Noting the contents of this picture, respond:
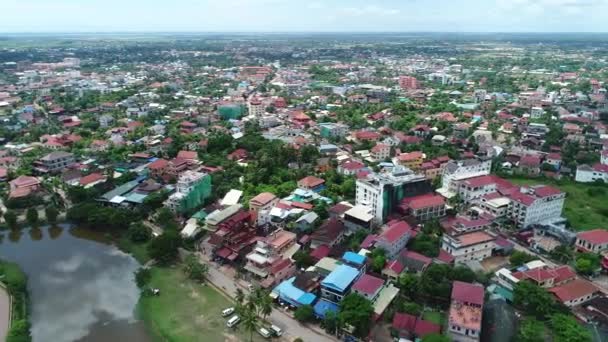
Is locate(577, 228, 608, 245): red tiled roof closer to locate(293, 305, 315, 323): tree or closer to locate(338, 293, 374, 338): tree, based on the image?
locate(338, 293, 374, 338): tree

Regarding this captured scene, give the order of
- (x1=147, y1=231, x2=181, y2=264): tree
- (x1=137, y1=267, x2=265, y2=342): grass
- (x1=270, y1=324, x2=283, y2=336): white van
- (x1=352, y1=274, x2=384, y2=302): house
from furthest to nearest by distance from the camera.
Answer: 1. (x1=147, y1=231, x2=181, y2=264): tree
2. (x1=352, y1=274, x2=384, y2=302): house
3. (x1=137, y1=267, x2=265, y2=342): grass
4. (x1=270, y1=324, x2=283, y2=336): white van

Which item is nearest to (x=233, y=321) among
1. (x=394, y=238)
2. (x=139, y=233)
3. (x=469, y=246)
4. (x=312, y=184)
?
(x=394, y=238)

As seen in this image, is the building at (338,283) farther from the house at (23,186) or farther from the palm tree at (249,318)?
the house at (23,186)

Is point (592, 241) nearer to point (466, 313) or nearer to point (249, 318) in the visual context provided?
point (466, 313)

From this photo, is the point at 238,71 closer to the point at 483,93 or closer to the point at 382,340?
the point at 483,93

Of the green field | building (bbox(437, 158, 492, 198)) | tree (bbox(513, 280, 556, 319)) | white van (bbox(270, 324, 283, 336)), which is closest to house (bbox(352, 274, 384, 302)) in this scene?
white van (bbox(270, 324, 283, 336))

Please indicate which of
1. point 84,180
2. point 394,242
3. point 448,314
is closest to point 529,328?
point 448,314
